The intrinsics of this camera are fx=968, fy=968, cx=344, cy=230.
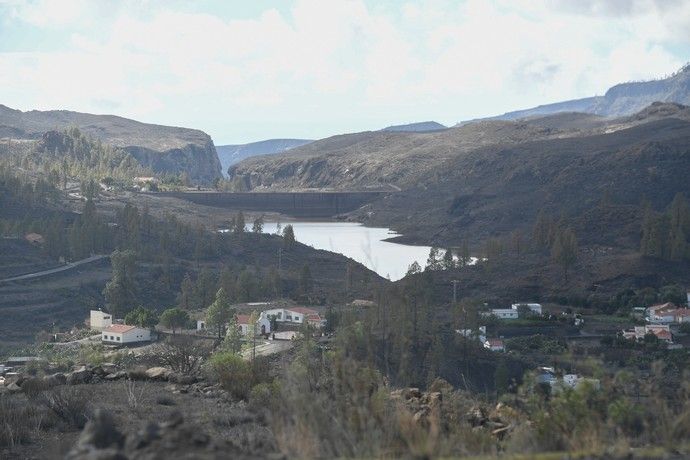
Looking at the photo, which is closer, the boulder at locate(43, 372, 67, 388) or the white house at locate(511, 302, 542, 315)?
the boulder at locate(43, 372, 67, 388)

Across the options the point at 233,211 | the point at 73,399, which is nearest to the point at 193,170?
the point at 233,211

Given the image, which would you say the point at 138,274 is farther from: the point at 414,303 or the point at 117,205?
the point at 117,205

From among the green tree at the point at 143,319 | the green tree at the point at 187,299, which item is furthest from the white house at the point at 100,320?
the green tree at the point at 187,299

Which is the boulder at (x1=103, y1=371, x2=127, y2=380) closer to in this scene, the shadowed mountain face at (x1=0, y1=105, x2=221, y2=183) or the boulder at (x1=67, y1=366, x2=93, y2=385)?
the boulder at (x1=67, y1=366, x2=93, y2=385)

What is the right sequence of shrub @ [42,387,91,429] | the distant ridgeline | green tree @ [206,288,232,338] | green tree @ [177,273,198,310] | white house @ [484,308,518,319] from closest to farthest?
1. shrub @ [42,387,91,429]
2. green tree @ [206,288,232,338]
3. white house @ [484,308,518,319]
4. green tree @ [177,273,198,310]
5. the distant ridgeline

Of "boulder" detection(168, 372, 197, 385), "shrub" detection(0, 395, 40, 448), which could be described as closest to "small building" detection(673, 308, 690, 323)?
"boulder" detection(168, 372, 197, 385)

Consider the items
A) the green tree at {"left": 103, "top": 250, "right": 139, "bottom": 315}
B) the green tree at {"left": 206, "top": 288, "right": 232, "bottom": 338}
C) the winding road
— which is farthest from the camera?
the winding road

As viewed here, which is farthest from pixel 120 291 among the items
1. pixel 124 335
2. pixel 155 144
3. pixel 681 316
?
pixel 155 144

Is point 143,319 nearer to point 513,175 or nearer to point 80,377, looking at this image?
point 80,377
